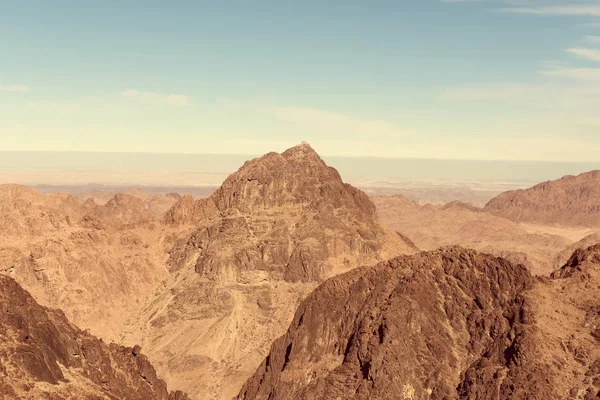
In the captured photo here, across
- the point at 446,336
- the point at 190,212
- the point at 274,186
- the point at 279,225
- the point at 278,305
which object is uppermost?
the point at 274,186

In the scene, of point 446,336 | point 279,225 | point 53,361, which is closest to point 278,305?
point 279,225

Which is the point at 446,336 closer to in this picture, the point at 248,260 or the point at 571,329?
the point at 571,329

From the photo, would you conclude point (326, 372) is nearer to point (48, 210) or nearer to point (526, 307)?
point (526, 307)

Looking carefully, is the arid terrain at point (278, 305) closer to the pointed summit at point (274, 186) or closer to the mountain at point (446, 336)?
the mountain at point (446, 336)

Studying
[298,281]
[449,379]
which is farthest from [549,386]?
[298,281]

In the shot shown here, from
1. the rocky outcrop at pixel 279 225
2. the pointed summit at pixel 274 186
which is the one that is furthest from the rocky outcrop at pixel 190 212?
the pointed summit at pixel 274 186

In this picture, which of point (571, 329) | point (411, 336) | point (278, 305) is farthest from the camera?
point (278, 305)
